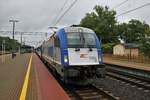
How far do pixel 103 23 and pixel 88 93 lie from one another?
59502 mm

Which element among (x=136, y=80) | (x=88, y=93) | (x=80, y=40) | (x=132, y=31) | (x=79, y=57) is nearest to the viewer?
(x=88, y=93)

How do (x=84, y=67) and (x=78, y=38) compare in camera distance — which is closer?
(x=84, y=67)

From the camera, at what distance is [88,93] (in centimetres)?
1184

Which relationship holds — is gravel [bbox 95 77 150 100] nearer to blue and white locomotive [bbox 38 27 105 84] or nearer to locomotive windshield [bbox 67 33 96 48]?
blue and white locomotive [bbox 38 27 105 84]

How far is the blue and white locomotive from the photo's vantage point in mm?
12406

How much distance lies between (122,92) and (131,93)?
429 mm

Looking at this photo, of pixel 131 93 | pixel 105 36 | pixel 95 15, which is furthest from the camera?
pixel 95 15

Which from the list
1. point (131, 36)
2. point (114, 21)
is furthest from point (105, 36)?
point (131, 36)

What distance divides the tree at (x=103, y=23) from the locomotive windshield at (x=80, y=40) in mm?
56538

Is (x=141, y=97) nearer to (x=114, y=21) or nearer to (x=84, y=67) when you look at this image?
(x=84, y=67)

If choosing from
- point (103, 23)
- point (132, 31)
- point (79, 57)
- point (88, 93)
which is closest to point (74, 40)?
point (79, 57)

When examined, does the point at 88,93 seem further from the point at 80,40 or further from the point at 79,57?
the point at 80,40

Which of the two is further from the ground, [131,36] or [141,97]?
[131,36]

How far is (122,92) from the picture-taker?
12047 mm
